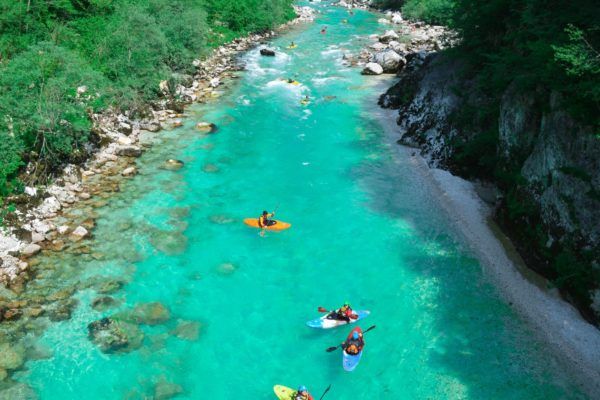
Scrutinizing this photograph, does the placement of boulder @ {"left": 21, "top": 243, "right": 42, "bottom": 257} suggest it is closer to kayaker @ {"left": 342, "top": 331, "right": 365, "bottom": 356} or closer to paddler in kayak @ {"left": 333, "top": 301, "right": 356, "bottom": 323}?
paddler in kayak @ {"left": 333, "top": 301, "right": 356, "bottom": 323}

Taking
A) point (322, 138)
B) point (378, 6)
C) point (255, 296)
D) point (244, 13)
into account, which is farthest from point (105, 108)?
point (378, 6)

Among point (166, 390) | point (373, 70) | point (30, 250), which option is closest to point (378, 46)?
point (373, 70)

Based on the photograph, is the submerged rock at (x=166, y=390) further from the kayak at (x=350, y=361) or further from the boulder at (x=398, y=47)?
the boulder at (x=398, y=47)

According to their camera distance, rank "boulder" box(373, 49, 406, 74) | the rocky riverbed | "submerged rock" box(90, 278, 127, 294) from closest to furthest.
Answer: the rocky riverbed, "submerged rock" box(90, 278, 127, 294), "boulder" box(373, 49, 406, 74)

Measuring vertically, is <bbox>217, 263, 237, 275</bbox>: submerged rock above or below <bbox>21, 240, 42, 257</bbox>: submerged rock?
below

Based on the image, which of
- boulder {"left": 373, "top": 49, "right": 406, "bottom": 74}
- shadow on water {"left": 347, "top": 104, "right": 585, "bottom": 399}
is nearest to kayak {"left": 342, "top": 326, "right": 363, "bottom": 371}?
shadow on water {"left": 347, "top": 104, "right": 585, "bottom": 399}

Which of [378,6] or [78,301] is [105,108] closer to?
[78,301]
